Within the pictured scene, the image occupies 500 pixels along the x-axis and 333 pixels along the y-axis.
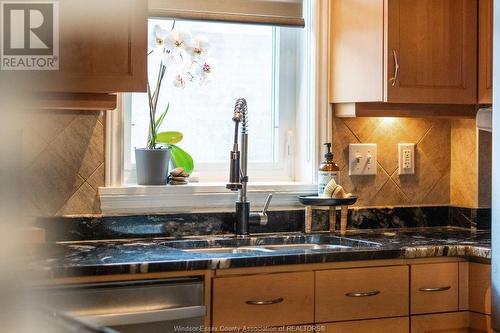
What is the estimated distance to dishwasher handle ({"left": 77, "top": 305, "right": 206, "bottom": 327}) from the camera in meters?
1.94

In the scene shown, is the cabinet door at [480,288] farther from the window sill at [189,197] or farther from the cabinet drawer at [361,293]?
the window sill at [189,197]

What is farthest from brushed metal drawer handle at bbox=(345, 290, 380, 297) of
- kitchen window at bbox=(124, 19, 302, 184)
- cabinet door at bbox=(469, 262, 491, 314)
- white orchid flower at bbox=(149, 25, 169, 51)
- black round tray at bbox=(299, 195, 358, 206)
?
white orchid flower at bbox=(149, 25, 169, 51)

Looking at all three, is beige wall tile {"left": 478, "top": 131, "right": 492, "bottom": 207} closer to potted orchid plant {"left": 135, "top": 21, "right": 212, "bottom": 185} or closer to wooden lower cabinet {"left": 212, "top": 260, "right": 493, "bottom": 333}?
wooden lower cabinet {"left": 212, "top": 260, "right": 493, "bottom": 333}

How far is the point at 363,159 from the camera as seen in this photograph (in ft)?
10.1

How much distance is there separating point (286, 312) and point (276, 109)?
1096 mm

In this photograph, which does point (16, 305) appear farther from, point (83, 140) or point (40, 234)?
point (83, 140)

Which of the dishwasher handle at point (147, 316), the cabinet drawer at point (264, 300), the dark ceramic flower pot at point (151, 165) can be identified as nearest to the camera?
the dishwasher handle at point (147, 316)

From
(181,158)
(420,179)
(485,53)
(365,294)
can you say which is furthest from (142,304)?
(485,53)

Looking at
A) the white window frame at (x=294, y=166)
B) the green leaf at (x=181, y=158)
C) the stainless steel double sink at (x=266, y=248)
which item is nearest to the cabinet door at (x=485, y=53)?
the white window frame at (x=294, y=166)

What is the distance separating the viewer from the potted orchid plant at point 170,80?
268 cm

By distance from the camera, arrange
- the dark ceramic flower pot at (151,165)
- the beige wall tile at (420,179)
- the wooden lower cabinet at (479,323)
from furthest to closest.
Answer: the beige wall tile at (420,179) < the dark ceramic flower pot at (151,165) < the wooden lower cabinet at (479,323)

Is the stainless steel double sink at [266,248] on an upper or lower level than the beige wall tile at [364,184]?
lower

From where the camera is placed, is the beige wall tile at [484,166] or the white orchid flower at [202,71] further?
the beige wall tile at [484,166]

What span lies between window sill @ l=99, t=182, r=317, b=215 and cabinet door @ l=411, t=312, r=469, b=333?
735mm
